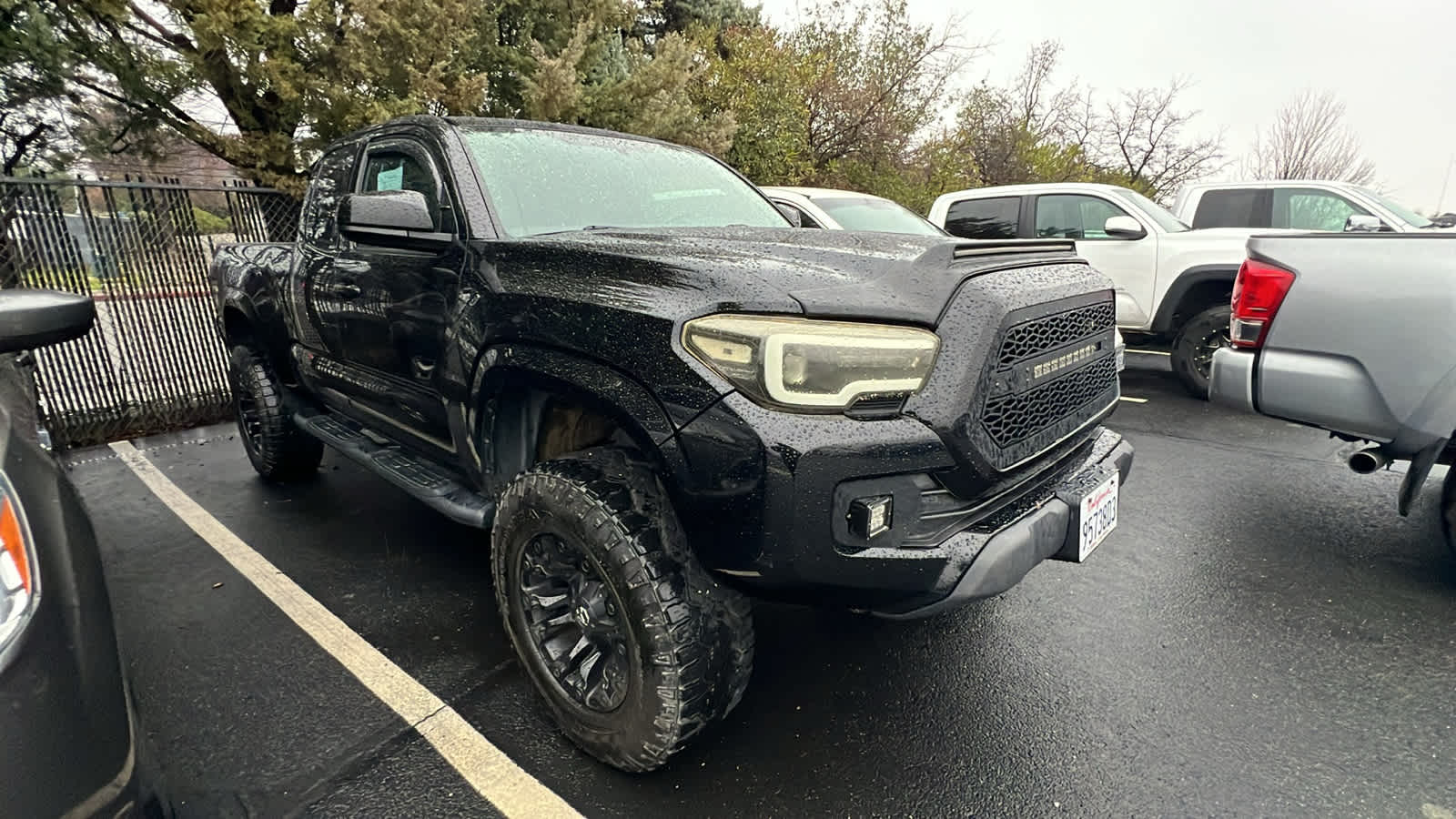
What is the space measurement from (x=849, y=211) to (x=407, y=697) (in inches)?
229

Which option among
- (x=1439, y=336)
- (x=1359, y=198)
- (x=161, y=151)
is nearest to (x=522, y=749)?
(x=1439, y=336)

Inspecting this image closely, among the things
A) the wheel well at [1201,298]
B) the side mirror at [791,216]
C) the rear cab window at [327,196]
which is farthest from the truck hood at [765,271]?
the wheel well at [1201,298]

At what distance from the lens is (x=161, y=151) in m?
9.12

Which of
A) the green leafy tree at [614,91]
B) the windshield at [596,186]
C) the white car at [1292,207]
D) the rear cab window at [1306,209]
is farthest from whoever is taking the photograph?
the green leafy tree at [614,91]

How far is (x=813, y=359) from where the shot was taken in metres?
1.62

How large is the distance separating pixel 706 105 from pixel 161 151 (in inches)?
391

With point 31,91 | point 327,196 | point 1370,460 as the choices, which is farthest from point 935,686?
point 31,91

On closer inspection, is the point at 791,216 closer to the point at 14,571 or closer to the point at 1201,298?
the point at 14,571

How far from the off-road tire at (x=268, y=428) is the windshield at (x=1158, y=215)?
7459mm

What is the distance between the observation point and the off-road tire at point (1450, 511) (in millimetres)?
3002

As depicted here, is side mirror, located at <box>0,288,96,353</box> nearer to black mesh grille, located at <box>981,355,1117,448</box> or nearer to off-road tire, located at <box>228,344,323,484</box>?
black mesh grille, located at <box>981,355,1117,448</box>

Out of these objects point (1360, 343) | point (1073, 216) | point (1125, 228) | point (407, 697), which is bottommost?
point (407, 697)

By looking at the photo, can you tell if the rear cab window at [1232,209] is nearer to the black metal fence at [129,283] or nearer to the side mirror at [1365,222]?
the side mirror at [1365,222]

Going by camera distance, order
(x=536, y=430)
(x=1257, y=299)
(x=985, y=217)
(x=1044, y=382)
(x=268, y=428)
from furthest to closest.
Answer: (x=985, y=217)
(x=268, y=428)
(x=1257, y=299)
(x=536, y=430)
(x=1044, y=382)
